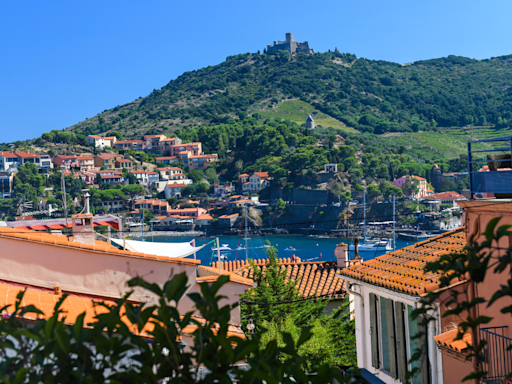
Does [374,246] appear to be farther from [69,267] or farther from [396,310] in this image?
[69,267]

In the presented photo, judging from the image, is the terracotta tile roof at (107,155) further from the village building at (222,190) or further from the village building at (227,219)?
the village building at (227,219)

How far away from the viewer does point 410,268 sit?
18.0ft

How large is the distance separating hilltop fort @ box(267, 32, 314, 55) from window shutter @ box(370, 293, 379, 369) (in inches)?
6991

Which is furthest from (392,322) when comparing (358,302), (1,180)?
(1,180)

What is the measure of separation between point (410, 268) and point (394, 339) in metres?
0.71

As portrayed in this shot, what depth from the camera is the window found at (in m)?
4.92

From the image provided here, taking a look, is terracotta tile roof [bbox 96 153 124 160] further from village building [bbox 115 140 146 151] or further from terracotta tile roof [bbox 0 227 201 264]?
terracotta tile roof [bbox 0 227 201 264]

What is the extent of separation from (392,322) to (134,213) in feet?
331

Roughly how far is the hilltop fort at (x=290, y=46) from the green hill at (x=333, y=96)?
19.7ft

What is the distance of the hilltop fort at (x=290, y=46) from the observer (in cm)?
17912

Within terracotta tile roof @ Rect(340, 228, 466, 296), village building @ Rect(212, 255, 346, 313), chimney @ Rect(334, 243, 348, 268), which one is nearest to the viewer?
terracotta tile roof @ Rect(340, 228, 466, 296)

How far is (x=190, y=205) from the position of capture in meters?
107

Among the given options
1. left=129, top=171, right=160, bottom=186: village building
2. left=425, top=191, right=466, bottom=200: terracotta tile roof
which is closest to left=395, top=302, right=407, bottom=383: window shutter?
left=425, top=191, right=466, bottom=200: terracotta tile roof

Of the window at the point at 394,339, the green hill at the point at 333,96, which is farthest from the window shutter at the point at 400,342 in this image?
the green hill at the point at 333,96
